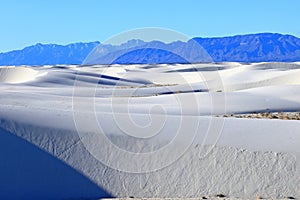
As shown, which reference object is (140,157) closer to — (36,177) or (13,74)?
(36,177)

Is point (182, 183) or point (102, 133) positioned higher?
point (102, 133)

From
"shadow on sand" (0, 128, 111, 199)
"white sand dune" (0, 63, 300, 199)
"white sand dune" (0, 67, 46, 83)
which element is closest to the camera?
"shadow on sand" (0, 128, 111, 199)

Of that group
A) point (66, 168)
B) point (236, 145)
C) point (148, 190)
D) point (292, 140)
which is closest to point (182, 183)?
point (148, 190)

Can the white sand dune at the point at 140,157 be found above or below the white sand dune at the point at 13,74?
below

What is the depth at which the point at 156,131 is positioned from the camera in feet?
36.2

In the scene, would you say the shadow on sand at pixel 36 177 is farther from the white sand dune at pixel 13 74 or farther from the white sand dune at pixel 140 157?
the white sand dune at pixel 13 74

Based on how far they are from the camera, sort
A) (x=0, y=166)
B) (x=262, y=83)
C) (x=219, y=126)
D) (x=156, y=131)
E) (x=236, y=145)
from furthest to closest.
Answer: (x=262, y=83) → (x=219, y=126) → (x=156, y=131) → (x=236, y=145) → (x=0, y=166)

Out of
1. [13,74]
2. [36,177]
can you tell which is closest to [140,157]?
[36,177]

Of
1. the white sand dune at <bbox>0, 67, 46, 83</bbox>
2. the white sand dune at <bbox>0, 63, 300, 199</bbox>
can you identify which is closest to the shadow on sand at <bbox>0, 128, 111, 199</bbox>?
the white sand dune at <bbox>0, 63, 300, 199</bbox>

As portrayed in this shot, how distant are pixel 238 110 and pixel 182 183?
10408 mm

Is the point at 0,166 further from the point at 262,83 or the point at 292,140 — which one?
the point at 262,83

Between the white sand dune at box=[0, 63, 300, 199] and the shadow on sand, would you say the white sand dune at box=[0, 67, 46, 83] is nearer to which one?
the white sand dune at box=[0, 63, 300, 199]

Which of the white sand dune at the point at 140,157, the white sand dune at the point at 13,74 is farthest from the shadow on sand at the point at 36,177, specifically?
the white sand dune at the point at 13,74

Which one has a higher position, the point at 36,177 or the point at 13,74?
the point at 13,74
